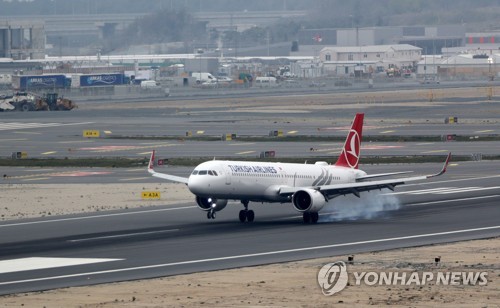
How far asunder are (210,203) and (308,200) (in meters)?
5.10

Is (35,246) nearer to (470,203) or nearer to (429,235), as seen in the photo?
(429,235)

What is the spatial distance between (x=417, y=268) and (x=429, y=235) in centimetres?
1108

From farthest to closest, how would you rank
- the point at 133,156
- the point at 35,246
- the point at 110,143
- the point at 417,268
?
the point at 110,143, the point at 133,156, the point at 35,246, the point at 417,268

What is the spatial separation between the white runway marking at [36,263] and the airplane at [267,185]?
1191 centimetres

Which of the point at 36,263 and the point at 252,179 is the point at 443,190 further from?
the point at 36,263

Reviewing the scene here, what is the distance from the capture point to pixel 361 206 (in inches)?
2697

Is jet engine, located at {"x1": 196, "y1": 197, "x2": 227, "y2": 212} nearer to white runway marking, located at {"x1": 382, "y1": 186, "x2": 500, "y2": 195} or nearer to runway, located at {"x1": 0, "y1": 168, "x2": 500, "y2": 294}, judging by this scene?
runway, located at {"x1": 0, "y1": 168, "x2": 500, "y2": 294}

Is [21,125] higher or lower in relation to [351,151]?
lower

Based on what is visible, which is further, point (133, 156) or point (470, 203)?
point (133, 156)

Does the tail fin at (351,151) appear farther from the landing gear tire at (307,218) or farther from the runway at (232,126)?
the runway at (232,126)

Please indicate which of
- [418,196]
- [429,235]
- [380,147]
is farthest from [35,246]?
[380,147]

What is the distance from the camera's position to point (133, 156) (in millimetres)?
103938

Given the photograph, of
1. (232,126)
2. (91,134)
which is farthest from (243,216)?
(232,126)

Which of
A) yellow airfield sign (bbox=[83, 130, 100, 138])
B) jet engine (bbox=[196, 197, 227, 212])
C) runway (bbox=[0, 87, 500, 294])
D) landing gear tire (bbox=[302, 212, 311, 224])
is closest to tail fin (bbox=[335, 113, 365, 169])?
runway (bbox=[0, 87, 500, 294])
